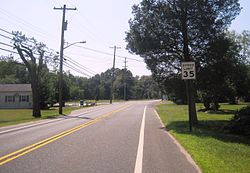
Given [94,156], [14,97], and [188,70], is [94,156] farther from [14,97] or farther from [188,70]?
[14,97]

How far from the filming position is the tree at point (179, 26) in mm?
21594

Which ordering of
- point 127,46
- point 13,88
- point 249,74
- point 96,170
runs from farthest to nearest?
1. point 13,88
2. point 249,74
3. point 127,46
4. point 96,170

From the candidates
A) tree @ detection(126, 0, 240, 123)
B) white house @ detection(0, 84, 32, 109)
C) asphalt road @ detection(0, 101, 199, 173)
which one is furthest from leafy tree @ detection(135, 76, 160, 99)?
asphalt road @ detection(0, 101, 199, 173)

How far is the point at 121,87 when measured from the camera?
138000 millimetres

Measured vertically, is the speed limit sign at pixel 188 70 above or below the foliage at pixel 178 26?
below

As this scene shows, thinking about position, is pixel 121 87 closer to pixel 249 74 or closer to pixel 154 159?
pixel 249 74

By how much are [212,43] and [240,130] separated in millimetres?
5647

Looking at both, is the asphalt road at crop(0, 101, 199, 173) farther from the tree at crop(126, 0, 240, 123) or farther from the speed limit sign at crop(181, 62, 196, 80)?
the tree at crop(126, 0, 240, 123)

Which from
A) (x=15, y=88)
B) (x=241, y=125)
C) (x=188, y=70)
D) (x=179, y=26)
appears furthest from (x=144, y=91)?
(x=188, y=70)

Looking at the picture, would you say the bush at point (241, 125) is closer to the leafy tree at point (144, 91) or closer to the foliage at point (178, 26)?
the foliage at point (178, 26)

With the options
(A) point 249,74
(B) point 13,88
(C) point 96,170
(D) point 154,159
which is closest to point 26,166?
(C) point 96,170

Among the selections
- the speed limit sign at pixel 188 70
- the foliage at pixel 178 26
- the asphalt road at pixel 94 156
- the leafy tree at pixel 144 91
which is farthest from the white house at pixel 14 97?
the leafy tree at pixel 144 91

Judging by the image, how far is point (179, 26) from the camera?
73.2 ft

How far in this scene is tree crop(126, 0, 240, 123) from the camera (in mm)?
21594
